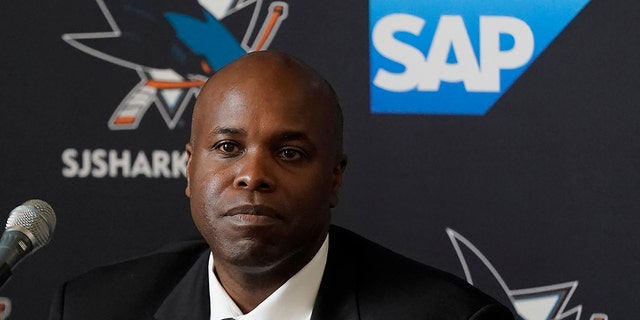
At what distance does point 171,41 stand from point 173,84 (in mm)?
86

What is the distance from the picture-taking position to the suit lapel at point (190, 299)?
156cm

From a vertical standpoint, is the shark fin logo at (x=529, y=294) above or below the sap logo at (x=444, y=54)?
below

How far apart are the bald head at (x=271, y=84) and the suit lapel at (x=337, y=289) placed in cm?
19

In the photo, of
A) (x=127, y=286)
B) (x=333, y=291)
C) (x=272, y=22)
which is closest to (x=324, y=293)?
(x=333, y=291)

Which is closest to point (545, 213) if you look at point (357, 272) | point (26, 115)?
point (357, 272)

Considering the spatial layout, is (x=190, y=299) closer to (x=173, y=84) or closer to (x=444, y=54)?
(x=173, y=84)

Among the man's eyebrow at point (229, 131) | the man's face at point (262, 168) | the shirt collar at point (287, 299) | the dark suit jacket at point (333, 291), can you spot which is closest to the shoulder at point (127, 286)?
the dark suit jacket at point (333, 291)

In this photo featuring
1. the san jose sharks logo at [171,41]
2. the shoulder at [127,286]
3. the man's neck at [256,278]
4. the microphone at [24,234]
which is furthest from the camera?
the san jose sharks logo at [171,41]

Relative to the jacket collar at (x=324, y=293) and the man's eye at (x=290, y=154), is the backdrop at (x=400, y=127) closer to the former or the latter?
the jacket collar at (x=324, y=293)

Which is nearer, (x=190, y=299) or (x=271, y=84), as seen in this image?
(x=271, y=84)

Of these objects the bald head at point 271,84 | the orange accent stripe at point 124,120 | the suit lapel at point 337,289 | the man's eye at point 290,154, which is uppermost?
the bald head at point 271,84

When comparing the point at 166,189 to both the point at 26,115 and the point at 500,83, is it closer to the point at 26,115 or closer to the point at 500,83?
the point at 26,115

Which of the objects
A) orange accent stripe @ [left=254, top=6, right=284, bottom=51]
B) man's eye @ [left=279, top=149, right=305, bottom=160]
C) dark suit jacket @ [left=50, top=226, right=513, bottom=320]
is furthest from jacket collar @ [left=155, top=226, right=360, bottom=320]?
orange accent stripe @ [left=254, top=6, right=284, bottom=51]

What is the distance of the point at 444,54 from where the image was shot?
206cm
